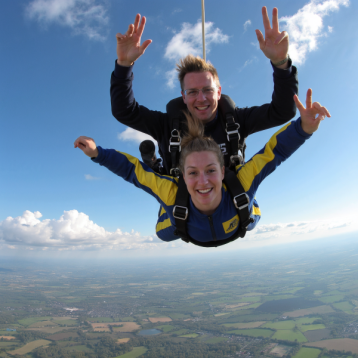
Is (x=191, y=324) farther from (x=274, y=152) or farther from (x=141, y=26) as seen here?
(x=141, y=26)

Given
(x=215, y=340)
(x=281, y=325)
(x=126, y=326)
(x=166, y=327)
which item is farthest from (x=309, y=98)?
(x=166, y=327)

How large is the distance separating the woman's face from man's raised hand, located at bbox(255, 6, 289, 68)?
3.44 feet

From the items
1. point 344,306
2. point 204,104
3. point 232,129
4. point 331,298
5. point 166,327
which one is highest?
point 204,104

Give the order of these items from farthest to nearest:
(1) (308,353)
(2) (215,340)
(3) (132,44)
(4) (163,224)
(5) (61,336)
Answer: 1. (5) (61,336)
2. (2) (215,340)
3. (1) (308,353)
4. (4) (163,224)
5. (3) (132,44)

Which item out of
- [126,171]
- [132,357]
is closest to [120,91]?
[126,171]

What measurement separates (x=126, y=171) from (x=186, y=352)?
53601mm

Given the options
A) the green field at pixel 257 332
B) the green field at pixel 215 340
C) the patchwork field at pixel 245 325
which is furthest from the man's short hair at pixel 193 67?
the patchwork field at pixel 245 325

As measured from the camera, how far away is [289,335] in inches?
1620

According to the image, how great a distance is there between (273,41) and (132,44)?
1.32 m

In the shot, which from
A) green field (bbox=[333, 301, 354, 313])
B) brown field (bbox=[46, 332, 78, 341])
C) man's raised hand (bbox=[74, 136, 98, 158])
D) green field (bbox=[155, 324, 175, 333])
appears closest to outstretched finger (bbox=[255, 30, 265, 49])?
man's raised hand (bbox=[74, 136, 98, 158])

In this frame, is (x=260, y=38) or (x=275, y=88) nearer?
(x=260, y=38)

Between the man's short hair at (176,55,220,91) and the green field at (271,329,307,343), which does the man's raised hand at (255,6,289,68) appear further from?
the green field at (271,329,307,343)

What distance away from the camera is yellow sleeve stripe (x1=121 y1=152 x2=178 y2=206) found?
2291mm

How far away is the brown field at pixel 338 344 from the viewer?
3653 centimetres
